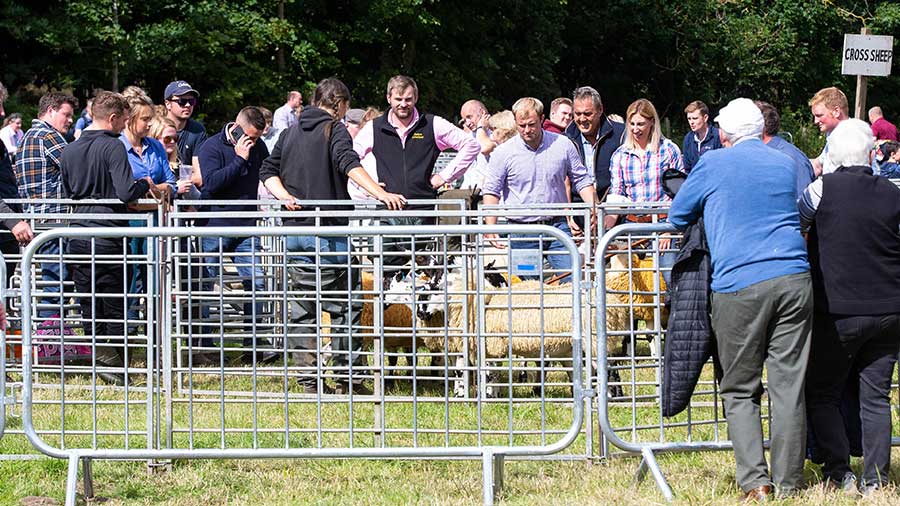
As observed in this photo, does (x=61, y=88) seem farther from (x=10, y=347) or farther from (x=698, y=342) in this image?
(x=698, y=342)

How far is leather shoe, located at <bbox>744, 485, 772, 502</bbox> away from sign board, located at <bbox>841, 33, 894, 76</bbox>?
28.2ft

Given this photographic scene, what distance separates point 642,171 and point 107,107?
152 inches

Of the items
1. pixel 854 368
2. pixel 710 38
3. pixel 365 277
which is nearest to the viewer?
pixel 854 368

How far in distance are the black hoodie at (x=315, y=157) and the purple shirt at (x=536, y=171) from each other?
1192 millimetres

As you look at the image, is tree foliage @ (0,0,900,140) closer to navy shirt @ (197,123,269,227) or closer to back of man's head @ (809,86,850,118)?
navy shirt @ (197,123,269,227)

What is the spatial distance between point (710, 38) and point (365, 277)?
31.4 m

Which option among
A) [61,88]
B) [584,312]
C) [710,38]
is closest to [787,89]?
[710,38]

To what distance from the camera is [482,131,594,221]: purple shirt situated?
30.9ft

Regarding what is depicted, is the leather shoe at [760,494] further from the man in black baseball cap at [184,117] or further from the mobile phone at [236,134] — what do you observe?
the man in black baseball cap at [184,117]

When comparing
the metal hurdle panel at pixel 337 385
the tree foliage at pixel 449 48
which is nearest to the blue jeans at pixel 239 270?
the metal hurdle panel at pixel 337 385

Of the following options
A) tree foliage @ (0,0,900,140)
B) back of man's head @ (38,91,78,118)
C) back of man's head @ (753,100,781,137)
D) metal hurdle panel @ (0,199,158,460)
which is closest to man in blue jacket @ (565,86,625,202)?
back of man's head @ (753,100,781,137)

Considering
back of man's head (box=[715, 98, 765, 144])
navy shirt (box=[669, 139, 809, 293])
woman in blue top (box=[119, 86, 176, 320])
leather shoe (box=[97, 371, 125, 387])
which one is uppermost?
woman in blue top (box=[119, 86, 176, 320])

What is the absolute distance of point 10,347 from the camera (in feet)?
29.2

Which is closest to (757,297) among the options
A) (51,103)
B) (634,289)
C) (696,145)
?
(634,289)
